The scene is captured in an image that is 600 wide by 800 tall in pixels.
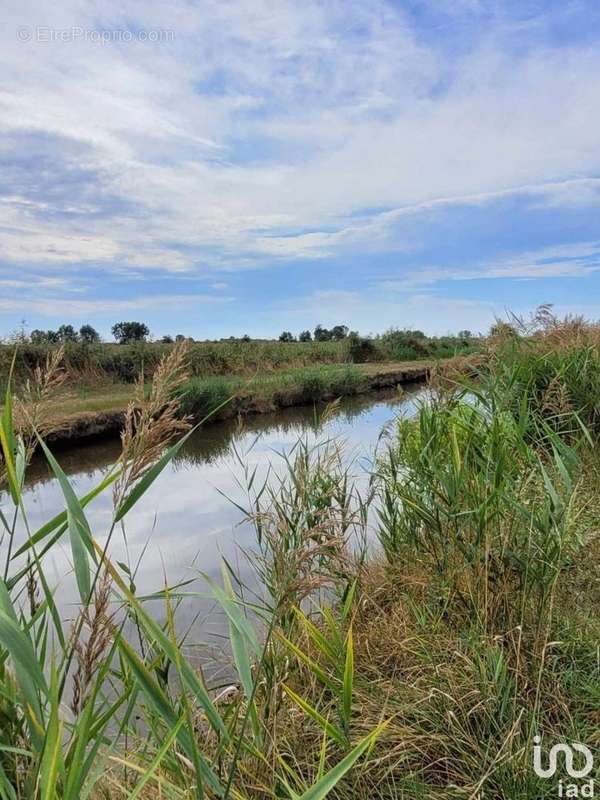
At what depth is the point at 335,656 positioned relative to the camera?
4.74 feet

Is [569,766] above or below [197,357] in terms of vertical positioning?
below

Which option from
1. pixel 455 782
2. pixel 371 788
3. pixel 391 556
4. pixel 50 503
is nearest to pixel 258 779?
pixel 371 788

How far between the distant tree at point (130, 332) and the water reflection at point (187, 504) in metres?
9.45

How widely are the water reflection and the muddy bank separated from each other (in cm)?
31

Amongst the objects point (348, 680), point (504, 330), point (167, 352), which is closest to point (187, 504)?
point (504, 330)

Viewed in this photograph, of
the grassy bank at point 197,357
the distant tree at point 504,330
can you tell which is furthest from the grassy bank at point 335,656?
the grassy bank at point 197,357

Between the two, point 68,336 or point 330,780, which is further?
point 68,336

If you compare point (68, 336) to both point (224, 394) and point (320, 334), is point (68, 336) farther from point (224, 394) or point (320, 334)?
point (320, 334)

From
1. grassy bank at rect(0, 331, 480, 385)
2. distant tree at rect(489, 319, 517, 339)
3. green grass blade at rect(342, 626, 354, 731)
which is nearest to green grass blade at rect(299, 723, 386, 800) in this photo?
green grass blade at rect(342, 626, 354, 731)

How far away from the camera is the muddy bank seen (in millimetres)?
10125

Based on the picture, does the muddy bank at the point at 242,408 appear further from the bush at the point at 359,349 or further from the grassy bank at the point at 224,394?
the bush at the point at 359,349

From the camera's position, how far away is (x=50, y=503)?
7023 millimetres

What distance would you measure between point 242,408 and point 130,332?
1004 cm

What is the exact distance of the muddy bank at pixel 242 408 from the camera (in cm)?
1012
